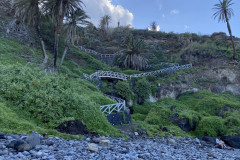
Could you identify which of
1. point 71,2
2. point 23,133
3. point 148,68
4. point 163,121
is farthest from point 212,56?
point 23,133

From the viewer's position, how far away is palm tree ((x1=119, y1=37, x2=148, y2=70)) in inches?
1275

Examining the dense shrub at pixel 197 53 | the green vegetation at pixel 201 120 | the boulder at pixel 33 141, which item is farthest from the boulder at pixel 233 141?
the dense shrub at pixel 197 53

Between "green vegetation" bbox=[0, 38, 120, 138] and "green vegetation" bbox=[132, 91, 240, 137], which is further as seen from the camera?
"green vegetation" bbox=[132, 91, 240, 137]

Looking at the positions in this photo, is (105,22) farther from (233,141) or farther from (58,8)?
(233,141)

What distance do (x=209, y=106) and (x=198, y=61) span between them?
16806mm

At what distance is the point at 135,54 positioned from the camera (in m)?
32.8

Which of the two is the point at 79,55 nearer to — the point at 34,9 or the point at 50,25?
the point at 50,25

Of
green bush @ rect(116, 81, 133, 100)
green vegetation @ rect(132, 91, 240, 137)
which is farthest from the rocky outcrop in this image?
green bush @ rect(116, 81, 133, 100)

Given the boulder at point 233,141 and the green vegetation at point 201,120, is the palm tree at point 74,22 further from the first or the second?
the boulder at point 233,141

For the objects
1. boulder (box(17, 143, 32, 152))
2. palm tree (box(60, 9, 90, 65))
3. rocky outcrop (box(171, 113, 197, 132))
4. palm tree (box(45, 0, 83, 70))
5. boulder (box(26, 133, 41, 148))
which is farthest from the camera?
palm tree (box(60, 9, 90, 65))

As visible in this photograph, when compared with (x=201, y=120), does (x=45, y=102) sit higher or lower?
higher

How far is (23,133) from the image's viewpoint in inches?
215

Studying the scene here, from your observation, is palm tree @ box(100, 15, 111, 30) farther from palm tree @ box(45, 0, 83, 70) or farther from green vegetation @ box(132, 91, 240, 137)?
green vegetation @ box(132, 91, 240, 137)

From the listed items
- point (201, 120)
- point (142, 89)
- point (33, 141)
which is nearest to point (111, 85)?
point (142, 89)
